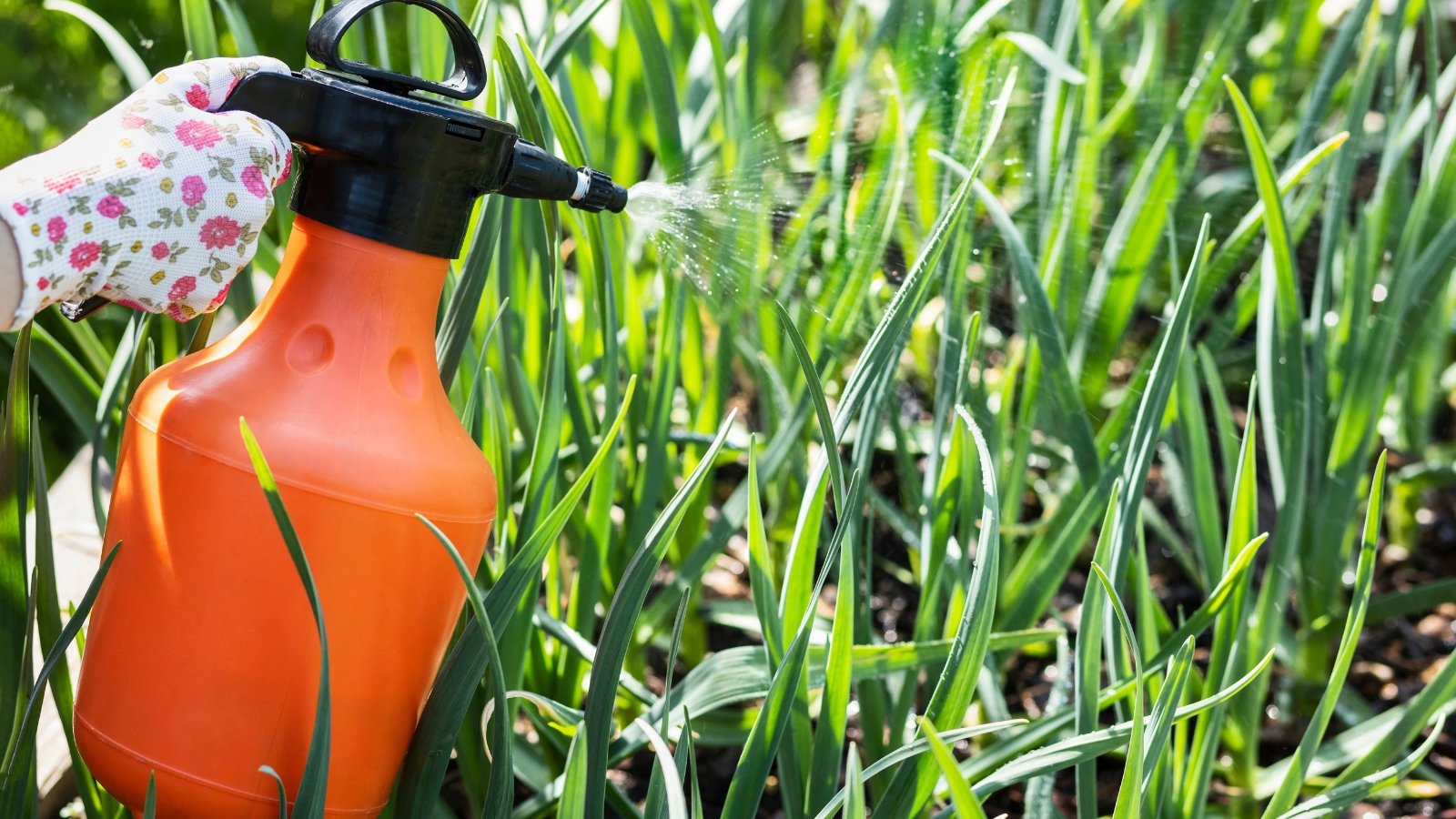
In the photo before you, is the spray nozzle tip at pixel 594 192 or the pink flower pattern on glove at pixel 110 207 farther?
the spray nozzle tip at pixel 594 192

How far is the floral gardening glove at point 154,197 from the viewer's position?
49cm

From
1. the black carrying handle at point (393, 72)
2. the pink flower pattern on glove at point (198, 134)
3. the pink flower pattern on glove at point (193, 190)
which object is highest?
the black carrying handle at point (393, 72)

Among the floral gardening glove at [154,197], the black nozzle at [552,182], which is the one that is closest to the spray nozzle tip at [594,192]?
the black nozzle at [552,182]

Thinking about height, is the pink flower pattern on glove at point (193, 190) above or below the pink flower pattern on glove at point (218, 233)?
above

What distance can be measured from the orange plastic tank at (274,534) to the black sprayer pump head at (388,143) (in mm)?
16

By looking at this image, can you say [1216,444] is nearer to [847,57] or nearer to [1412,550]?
[1412,550]

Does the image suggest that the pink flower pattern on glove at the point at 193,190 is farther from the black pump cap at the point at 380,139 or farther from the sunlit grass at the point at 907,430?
the sunlit grass at the point at 907,430

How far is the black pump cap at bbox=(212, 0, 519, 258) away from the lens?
1.80 feet

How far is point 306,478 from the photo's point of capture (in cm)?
55

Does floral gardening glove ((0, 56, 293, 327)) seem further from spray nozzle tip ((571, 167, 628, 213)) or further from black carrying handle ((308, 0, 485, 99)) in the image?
spray nozzle tip ((571, 167, 628, 213))

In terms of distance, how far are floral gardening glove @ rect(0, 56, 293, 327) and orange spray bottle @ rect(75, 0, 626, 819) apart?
25mm

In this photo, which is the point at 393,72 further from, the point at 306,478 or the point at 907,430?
the point at 907,430

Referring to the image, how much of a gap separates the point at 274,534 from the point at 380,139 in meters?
0.20

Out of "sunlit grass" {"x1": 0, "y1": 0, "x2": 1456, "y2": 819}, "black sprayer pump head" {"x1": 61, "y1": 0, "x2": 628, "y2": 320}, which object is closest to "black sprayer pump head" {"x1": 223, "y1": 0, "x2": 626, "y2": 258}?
"black sprayer pump head" {"x1": 61, "y1": 0, "x2": 628, "y2": 320}
